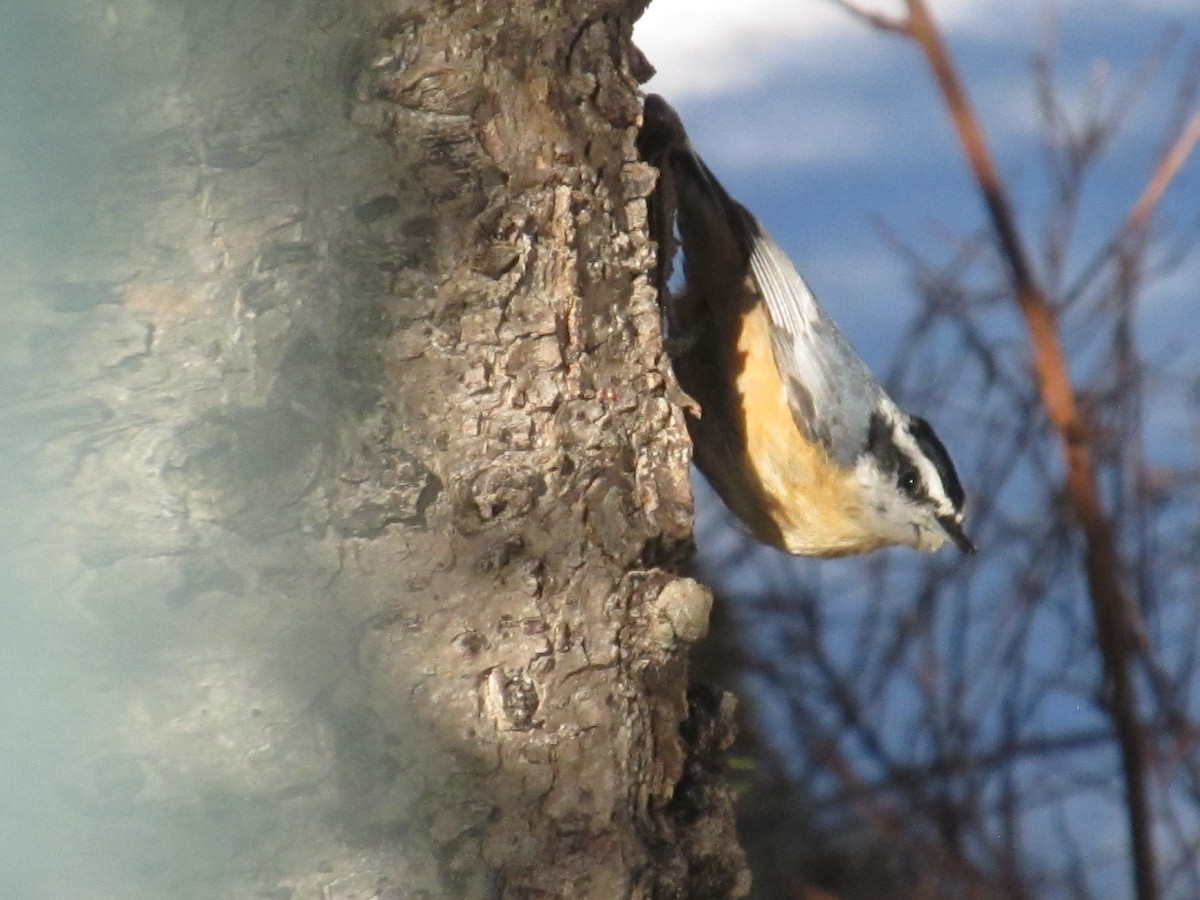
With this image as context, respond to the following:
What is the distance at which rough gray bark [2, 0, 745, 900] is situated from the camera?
1.10m

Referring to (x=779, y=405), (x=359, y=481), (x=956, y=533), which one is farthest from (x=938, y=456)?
(x=359, y=481)

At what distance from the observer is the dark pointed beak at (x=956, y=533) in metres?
2.57

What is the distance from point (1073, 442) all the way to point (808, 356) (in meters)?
0.56

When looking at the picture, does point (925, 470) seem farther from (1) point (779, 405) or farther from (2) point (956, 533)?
(1) point (779, 405)

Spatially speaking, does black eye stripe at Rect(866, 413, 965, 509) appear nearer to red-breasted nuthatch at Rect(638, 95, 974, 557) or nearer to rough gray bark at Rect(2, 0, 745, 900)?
red-breasted nuthatch at Rect(638, 95, 974, 557)

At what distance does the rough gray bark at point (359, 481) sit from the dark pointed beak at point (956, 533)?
129 cm

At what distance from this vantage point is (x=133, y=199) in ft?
3.66

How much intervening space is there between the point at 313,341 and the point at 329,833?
1.43ft

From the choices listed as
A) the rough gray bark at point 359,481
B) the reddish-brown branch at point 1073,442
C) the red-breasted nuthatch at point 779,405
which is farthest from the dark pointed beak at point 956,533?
the rough gray bark at point 359,481

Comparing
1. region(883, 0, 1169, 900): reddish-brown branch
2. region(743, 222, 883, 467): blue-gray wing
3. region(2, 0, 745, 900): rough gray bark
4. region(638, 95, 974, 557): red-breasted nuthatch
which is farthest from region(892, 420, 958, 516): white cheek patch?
region(2, 0, 745, 900): rough gray bark

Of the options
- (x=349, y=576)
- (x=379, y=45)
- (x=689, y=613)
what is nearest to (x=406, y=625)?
(x=349, y=576)

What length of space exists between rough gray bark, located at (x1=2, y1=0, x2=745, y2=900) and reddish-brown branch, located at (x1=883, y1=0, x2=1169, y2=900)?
1024 millimetres

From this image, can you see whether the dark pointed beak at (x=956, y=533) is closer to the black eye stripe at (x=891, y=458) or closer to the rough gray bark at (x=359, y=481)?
the black eye stripe at (x=891, y=458)

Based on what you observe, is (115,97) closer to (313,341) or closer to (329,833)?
(313,341)
